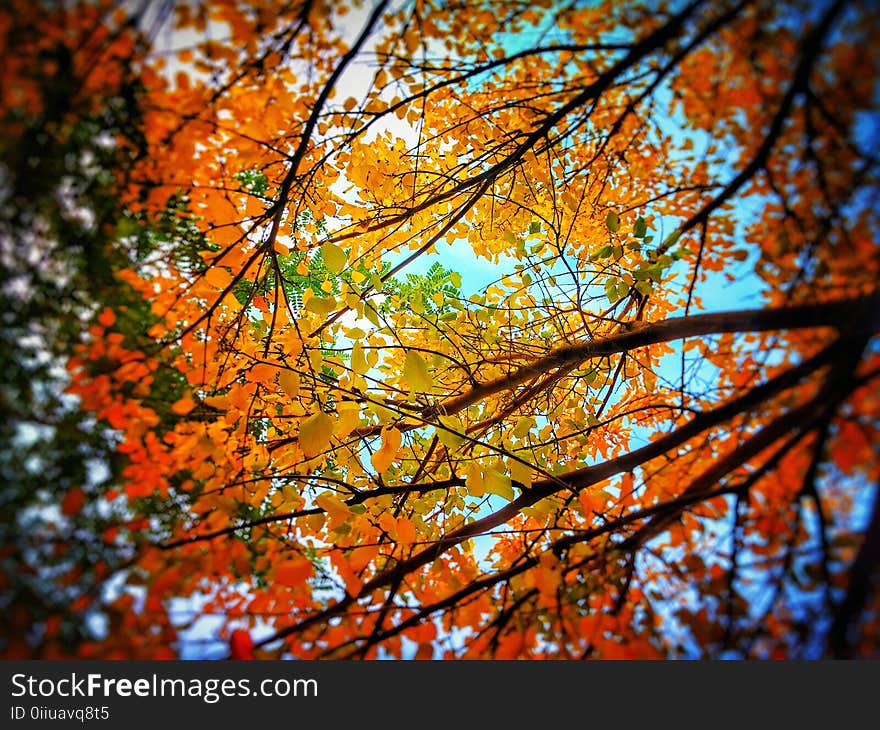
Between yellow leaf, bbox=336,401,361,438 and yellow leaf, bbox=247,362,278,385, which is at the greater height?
yellow leaf, bbox=247,362,278,385

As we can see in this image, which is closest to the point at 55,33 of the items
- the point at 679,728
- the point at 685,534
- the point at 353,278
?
the point at 353,278

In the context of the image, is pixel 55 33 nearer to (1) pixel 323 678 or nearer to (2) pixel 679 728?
(1) pixel 323 678

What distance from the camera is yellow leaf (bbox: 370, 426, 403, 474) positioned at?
1.67 m

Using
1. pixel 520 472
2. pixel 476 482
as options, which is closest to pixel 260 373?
pixel 476 482

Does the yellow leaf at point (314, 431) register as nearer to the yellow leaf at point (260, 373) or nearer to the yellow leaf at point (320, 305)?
the yellow leaf at point (320, 305)

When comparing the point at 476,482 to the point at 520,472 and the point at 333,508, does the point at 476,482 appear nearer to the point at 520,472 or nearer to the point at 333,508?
the point at 520,472

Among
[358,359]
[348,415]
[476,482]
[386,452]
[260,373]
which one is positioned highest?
[260,373]

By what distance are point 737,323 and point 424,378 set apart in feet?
3.68

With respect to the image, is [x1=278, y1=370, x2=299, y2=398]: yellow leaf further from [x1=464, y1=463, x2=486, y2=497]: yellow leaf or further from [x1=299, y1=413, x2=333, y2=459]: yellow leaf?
[x1=464, y1=463, x2=486, y2=497]: yellow leaf

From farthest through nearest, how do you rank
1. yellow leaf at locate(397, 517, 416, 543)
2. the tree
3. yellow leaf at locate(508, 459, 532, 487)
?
1. yellow leaf at locate(397, 517, 416, 543)
2. yellow leaf at locate(508, 459, 532, 487)
3. the tree

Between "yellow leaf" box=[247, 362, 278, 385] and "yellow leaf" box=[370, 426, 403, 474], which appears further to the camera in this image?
"yellow leaf" box=[247, 362, 278, 385]

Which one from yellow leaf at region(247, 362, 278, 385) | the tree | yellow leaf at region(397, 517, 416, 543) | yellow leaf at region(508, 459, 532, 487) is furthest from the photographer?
yellow leaf at region(247, 362, 278, 385)

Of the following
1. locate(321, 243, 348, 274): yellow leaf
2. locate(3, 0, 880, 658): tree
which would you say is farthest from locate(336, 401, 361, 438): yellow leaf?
locate(321, 243, 348, 274): yellow leaf

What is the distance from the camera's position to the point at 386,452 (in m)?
1.69
